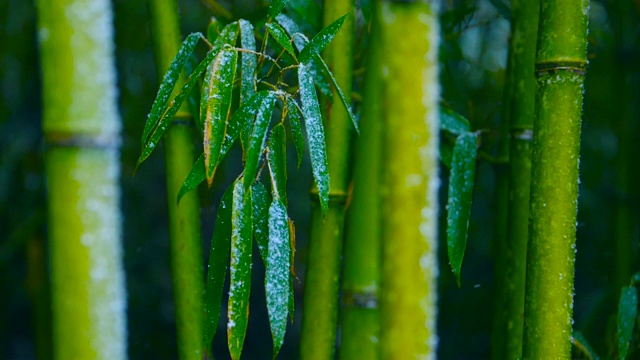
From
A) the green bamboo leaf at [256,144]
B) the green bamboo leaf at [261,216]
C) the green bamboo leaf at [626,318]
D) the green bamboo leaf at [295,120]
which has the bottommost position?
the green bamboo leaf at [626,318]

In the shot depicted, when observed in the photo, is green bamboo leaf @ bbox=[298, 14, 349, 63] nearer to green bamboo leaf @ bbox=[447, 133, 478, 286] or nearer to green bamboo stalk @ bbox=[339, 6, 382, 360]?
green bamboo stalk @ bbox=[339, 6, 382, 360]

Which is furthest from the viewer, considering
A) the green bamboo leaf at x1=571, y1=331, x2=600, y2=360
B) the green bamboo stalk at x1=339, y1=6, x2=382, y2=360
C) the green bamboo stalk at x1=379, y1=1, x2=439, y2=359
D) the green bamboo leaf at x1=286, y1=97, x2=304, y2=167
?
the green bamboo leaf at x1=571, y1=331, x2=600, y2=360

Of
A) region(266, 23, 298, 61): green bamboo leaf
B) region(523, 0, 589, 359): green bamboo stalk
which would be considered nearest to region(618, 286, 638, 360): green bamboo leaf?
region(523, 0, 589, 359): green bamboo stalk

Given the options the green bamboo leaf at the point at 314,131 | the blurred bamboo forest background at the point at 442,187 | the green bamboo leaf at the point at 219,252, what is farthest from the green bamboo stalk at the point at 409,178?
the blurred bamboo forest background at the point at 442,187

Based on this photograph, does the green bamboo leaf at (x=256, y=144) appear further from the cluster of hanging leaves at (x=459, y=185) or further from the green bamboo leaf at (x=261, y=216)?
the cluster of hanging leaves at (x=459, y=185)

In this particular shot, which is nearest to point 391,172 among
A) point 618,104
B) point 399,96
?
point 399,96
